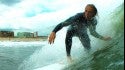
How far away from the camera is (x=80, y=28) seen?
39.4ft

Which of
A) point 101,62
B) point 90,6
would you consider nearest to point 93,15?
point 90,6

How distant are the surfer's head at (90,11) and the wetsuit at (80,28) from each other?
15cm

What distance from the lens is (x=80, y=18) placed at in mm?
11812

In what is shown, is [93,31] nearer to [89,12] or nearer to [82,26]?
[82,26]

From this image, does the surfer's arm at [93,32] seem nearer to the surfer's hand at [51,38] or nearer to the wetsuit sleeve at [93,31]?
the wetsuit sleeve at [93,31]

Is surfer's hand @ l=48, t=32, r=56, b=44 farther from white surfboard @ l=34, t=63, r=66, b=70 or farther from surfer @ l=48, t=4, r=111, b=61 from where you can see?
white surfboard @ l=34, t=63, r=66, b=70

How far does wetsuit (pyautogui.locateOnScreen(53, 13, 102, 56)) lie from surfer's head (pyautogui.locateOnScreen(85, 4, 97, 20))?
0.49 feet

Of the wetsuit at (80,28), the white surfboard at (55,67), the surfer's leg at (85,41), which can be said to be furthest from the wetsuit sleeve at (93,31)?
the white surfboard at (55,67)

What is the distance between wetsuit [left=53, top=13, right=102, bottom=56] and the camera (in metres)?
11.8

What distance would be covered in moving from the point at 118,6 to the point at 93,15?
6.54 ft

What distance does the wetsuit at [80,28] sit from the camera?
1178cm

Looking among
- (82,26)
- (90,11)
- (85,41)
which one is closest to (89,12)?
(90,11)

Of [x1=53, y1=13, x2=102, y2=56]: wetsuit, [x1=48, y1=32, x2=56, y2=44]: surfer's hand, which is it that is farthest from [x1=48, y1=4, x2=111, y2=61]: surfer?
[x1=48, y1=32, x2=56, y2=44]: surfer's hand

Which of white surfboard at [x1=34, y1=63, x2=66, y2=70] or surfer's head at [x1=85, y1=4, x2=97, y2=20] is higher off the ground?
surfer's head at [x1=85, y1=4, x2=97, y2=20]
